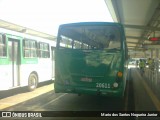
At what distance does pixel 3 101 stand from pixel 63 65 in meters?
2.61

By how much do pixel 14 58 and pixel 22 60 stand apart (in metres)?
0.56

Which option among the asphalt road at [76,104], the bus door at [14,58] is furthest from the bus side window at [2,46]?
the asphalt road at [76,104]

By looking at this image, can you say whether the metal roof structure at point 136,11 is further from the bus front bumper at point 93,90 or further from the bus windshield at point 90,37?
the bus front bumper at point 93,90

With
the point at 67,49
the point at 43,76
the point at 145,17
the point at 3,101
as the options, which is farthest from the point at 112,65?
the point at 145,17

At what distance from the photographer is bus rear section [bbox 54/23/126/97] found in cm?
894

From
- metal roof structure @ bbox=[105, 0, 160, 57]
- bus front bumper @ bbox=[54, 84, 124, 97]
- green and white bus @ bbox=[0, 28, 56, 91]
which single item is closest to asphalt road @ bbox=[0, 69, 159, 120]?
bus front bumper @ bbox=[54, 84, 124, 97]

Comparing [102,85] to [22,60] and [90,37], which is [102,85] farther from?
[22,60]

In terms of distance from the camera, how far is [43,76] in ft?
48.0

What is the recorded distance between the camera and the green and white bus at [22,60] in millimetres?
10625

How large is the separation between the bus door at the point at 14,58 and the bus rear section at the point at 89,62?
245 centimetres

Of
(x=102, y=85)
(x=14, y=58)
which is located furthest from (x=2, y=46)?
(x=102, y=85)

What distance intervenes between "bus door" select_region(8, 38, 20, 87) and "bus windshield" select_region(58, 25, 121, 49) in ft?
8.20

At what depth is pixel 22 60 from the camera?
1194cm

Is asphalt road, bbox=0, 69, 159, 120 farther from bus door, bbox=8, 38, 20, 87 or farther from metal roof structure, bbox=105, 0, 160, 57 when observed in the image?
metal roof structure, bbox=105, 0, 160, 57
